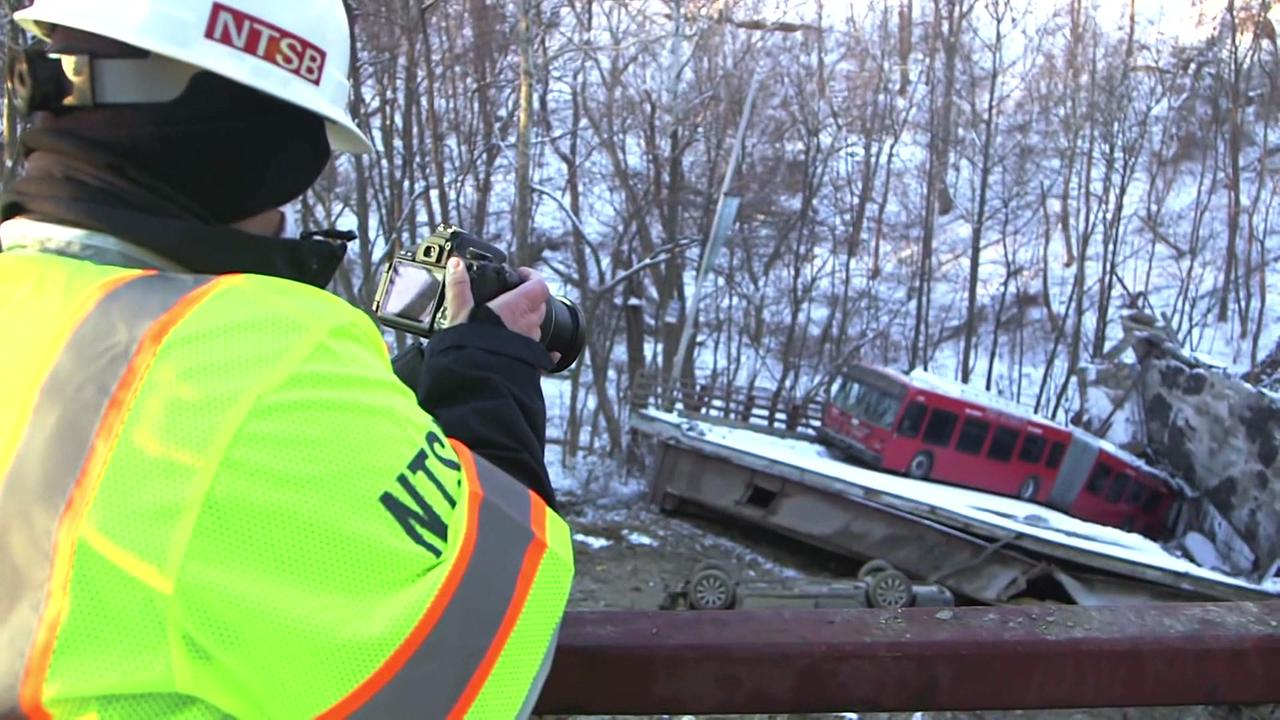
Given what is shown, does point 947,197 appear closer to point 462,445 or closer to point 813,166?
point 813,166

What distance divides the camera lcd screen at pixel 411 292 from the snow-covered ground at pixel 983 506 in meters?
11.9

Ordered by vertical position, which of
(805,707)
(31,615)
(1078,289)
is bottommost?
(805,707)

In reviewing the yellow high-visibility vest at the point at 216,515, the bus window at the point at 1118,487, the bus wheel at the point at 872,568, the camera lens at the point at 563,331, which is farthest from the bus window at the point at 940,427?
the yellow high-visibility vest at the point at 216,515

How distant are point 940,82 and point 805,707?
93.8 feet

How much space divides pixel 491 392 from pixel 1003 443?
15.7 m

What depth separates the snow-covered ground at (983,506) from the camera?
1201 centimetres

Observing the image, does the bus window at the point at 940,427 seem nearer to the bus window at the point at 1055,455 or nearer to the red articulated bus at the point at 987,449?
the red articulated bus at the point at 987,449

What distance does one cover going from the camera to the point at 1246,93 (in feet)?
88.9

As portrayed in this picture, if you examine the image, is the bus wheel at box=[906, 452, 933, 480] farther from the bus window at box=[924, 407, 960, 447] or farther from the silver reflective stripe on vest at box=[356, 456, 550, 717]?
the silver reflective stripe on vest at box=[356, 456, 550, 717]

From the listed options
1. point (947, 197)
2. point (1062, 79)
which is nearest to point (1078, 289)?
point (947, 197)

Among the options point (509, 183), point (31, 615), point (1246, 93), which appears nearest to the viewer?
point (31, 615)

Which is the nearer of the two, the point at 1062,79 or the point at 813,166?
the point at 813,166

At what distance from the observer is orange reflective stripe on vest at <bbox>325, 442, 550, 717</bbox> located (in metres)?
0.92

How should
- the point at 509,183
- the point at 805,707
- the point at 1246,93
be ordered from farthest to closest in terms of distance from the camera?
the point at 1246,93 → the point at 509,183 → the point at 805,707
